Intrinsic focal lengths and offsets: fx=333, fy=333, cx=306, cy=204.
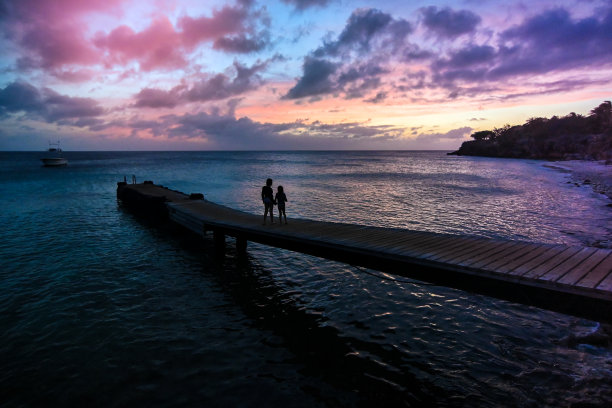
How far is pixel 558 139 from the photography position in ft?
427

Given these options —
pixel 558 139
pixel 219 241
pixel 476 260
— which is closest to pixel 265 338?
pixel 476 260

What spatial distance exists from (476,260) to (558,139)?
156784 mm

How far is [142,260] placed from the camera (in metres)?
14.5

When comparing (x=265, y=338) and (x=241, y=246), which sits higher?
(x=241, y=246)

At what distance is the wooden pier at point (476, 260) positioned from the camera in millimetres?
6203

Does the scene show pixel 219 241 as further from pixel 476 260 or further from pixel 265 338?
pixel 476 260

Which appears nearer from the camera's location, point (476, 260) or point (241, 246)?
point (476, 260)

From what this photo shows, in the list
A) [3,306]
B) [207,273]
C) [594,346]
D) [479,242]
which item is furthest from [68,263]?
[594,346]

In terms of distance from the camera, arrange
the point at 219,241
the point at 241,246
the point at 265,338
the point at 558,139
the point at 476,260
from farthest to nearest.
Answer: the point at 558,139 → the point at 241,246 → the point at 219,241 → the point at 265,338 → the point at 476,260

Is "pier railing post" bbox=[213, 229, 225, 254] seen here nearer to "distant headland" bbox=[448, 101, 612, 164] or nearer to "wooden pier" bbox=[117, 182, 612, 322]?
"wooden pier" bbox=[117, 182, 612, 322]

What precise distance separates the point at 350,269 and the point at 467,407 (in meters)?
7.21

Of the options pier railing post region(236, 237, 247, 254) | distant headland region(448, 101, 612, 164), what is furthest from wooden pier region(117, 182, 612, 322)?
distant headland region(448, 101, 612, 164)

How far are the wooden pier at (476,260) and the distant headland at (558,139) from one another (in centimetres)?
10715

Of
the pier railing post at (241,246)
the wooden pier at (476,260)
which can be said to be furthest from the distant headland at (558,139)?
the pier railing post at (241,246)
